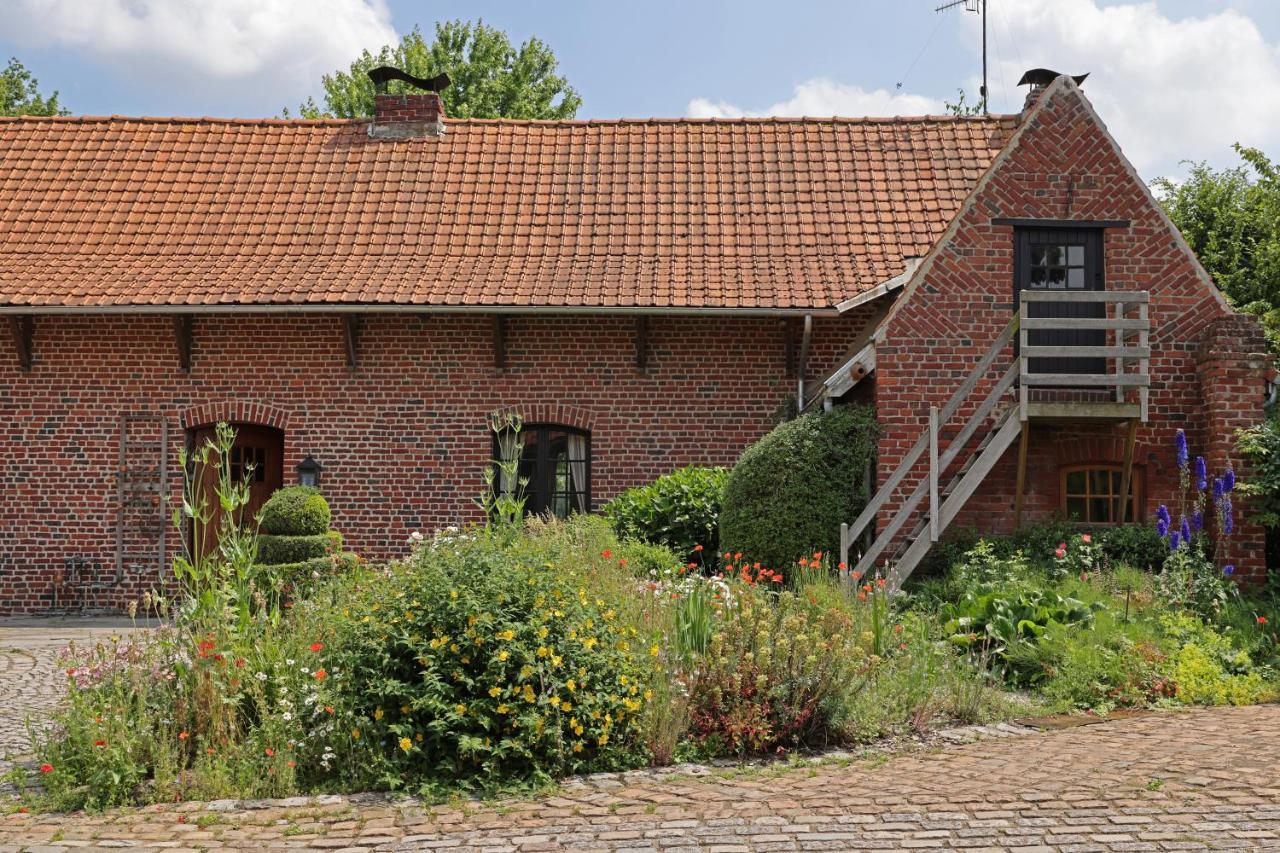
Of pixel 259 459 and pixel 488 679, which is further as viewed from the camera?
pixel 259 459

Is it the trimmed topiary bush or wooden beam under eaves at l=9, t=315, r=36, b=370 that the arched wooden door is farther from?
wooden beam under eaves at l=9, t=315, r=36, b=370

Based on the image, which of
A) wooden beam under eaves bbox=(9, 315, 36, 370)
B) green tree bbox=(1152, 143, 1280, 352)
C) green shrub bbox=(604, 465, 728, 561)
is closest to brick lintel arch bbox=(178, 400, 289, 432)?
wooden beam under eaves bbox=(9, 315, 36, 370)

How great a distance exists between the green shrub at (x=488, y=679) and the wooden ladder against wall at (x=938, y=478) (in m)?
4.34

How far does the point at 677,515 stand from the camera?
12.6m

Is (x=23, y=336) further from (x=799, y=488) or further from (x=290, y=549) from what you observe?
(x=799, y=488)

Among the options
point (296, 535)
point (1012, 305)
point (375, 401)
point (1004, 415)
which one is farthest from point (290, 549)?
point (1012, 305)

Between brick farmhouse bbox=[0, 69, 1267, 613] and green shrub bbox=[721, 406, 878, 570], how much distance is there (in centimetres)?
32

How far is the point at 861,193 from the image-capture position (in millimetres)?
15609

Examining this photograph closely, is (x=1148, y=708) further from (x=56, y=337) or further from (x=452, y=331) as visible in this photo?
(x=56, y=337)

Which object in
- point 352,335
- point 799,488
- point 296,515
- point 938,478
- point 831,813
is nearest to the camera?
point 831,813

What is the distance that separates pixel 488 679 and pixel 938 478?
5.98 meters

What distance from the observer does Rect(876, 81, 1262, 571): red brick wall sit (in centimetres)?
1171

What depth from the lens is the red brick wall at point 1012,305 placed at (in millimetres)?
11711

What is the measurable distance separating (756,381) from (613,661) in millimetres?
7830
